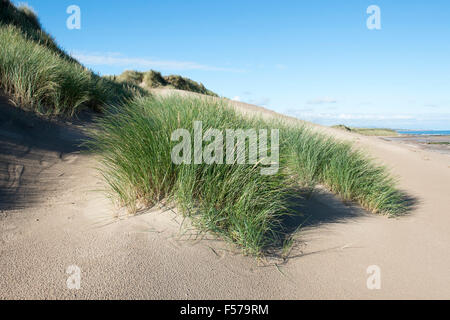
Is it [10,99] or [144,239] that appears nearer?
[144,239]

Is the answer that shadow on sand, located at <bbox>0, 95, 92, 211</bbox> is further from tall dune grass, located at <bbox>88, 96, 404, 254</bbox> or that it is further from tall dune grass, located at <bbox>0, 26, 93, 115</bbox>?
tall dune grass, located at <bbox>88, 96, 404, 254</bbox>

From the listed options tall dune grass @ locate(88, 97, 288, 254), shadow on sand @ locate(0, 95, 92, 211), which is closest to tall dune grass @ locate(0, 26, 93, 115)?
shadow on sand @ locate(0, 95, 92, 211)

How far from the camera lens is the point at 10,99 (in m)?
4.44

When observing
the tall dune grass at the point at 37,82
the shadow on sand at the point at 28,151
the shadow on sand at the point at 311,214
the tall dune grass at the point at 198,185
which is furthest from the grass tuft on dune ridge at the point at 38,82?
the shadow on sand at the point at 311,214

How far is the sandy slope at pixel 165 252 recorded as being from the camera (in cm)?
188

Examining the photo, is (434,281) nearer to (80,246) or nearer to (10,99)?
(80,246)

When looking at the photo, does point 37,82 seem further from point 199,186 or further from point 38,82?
point 199,186

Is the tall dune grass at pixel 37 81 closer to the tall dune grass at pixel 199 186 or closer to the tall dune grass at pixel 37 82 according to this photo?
the tall dune grass at pixel 37 82

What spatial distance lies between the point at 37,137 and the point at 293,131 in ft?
12.8

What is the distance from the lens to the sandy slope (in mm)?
1884

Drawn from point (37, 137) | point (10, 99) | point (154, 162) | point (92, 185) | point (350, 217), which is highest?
point (10, 99)

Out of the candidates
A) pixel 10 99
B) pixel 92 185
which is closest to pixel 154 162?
pixel 92 185

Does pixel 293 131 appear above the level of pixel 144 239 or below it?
above

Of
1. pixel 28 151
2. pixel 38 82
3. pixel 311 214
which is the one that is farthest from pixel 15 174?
pixel 311 214
